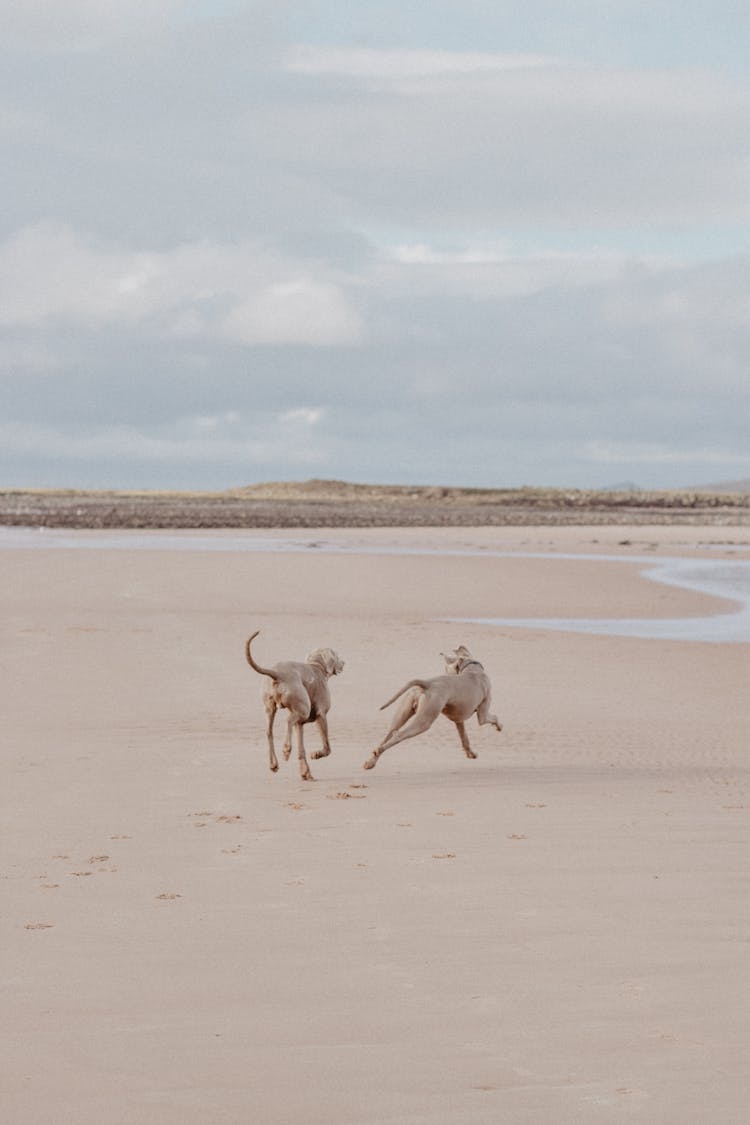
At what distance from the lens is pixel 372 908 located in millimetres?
6922

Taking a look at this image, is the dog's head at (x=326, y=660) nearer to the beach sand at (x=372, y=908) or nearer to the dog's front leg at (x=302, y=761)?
the dog's front leg at (x=302, y=761)

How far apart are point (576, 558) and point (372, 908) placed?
3452 centimetres

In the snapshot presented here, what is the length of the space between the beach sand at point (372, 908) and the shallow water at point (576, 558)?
5831 mm

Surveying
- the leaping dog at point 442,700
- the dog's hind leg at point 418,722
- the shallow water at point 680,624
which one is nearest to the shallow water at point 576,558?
the shallow water at point 680,624

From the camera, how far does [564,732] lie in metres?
13.2

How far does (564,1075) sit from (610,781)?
582cm

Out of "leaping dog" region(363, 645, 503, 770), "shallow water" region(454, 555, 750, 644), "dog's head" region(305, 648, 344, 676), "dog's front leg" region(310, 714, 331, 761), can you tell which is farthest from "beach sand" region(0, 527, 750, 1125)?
"shallow water" region(454, 555, 750, 644)

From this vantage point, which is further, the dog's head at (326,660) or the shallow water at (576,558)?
the shallow water at (576,558)

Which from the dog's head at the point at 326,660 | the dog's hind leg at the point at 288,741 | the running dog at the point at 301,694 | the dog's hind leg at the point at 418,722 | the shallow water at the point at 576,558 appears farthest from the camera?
the shallow water at the point at 576,558

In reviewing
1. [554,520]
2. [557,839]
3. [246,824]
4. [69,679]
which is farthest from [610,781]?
[554,520]

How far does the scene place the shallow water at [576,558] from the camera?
887 inches

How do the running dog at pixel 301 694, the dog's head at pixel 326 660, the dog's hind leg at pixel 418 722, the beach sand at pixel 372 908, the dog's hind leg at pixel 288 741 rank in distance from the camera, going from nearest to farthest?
the beach sand at pixel 372 908 < the running dog at pixel 301 694 < the dog's hind leg at pixel 418 722 < the dog's hind leg at pixel 288 741 < the dog's head at pixel 326 660

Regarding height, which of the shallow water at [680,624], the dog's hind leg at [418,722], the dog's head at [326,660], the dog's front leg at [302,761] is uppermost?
the dog's head at [326,660]

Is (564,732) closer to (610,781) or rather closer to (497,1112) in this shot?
(610,781)
